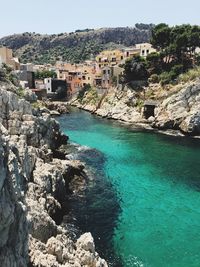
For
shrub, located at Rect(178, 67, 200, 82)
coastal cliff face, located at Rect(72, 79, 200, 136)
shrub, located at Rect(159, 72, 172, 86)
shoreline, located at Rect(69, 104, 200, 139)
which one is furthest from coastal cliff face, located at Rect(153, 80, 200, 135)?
shrub, located at Rect(159, 72, 172, 86)

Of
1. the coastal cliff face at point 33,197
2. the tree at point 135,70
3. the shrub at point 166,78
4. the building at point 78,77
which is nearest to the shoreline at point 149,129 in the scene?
the shrub at point 166,78

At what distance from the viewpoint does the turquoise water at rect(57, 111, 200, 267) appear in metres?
30.9

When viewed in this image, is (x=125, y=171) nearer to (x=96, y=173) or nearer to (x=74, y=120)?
(x=96, y=173)

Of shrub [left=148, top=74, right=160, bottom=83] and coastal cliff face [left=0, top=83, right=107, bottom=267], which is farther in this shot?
shrub [left=148, top=74, right=160, bottom=83]

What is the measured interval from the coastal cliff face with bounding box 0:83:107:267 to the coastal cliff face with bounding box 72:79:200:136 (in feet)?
96.2

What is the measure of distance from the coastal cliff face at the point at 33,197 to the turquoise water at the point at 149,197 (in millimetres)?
4082

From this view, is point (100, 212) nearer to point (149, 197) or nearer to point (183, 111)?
point (149, 197)

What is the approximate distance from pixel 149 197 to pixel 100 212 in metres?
7.04

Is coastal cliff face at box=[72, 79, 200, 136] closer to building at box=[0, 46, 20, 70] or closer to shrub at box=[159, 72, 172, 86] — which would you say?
shrub at box=[159, 72, 172, 86]

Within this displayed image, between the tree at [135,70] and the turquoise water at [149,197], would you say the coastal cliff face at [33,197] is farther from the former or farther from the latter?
the tree at [135,70]

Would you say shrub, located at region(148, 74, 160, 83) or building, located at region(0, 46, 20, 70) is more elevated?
building, located at region(0, 46, 20, 70)

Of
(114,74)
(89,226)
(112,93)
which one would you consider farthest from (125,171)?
(114,74)

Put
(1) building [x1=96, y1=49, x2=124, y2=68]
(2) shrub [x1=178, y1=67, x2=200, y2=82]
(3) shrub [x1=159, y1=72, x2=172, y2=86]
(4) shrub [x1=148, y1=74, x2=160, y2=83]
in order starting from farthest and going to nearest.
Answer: (1) building [x1=96, y1=49, x2=124, y2=68] < (4) shrub [x1=148, y1=74, x2=160, y2=83] < (3) shrub [x1=159, y1=72, x2=172, y2=86] < (2) shrub [x1=178, y1=67, x2=200, y2=82]

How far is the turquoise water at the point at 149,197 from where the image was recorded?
30.9 metres
